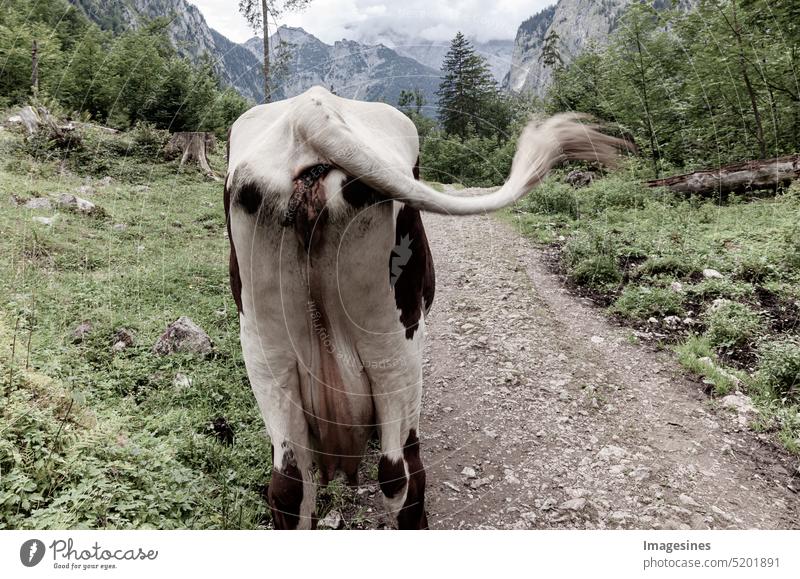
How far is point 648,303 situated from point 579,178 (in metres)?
2.11

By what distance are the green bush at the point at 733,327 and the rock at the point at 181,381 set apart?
476cm

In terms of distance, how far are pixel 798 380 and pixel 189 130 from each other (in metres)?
12.0

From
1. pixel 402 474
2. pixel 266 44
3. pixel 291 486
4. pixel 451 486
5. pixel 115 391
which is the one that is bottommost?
Answer: pixel 451 486

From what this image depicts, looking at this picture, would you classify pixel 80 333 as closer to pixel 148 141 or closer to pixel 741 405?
pixel 741 405

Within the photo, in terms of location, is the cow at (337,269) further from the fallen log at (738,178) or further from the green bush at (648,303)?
the fallen log at (738,178)

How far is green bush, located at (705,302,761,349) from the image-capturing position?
4410 millimetres

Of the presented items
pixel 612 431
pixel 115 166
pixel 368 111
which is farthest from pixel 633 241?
pixel 115 166

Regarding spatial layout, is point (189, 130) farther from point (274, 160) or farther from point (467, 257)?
point (274, 160)

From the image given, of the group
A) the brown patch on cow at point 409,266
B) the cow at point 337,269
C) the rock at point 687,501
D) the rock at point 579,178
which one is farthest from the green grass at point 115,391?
the rock at point 579,178

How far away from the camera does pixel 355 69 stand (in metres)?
3.01

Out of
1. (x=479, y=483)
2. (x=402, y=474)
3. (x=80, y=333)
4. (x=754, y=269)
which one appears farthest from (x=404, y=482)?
(x=754, y=269)
